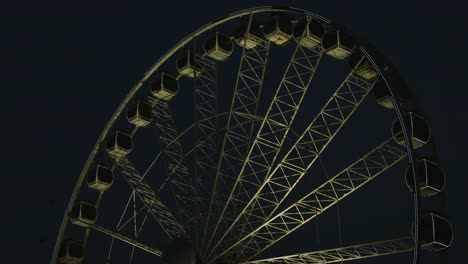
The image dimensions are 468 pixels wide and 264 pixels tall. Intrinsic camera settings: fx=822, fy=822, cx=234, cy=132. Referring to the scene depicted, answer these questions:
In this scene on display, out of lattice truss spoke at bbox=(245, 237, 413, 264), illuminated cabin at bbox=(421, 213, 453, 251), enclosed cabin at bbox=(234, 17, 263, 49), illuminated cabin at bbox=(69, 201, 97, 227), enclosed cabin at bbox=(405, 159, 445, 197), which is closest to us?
illuminated cabin at bbox=(421, 213, 453, 251)

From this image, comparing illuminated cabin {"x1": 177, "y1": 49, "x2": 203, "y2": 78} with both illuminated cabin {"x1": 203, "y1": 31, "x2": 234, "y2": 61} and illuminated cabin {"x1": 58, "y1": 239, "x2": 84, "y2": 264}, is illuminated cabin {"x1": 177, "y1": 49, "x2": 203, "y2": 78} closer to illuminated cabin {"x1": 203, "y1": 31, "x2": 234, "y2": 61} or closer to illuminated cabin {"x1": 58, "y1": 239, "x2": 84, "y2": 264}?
illuminated cabin {"x1": 203, "y1": 31, "x2": 234, "y2": 61}

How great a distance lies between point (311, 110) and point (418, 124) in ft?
126

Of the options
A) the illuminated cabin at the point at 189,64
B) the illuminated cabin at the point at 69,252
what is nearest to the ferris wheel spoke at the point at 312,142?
the illuminated cabin at the point at 189,64

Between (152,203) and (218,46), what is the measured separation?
194 inches

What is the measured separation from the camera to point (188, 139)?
5184 centimetres

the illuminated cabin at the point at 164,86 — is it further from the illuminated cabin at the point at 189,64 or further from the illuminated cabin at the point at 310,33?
the illuminated cabin at the point at 310,33

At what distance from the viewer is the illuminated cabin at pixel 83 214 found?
2414cm

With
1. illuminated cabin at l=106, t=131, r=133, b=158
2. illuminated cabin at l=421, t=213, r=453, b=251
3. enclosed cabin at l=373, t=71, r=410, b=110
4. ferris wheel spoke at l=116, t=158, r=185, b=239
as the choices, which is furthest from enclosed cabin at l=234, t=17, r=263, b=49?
illuminated cabin at l=421, t=213, r=453, b=251

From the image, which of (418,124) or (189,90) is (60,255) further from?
(189,90)

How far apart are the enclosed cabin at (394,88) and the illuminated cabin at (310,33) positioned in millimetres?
2324

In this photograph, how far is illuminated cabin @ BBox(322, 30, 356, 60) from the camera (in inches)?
830

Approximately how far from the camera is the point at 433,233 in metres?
18.1

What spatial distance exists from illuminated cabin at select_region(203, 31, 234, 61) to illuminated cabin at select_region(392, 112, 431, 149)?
6.08 meters

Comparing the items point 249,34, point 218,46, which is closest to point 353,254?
point 249,34
